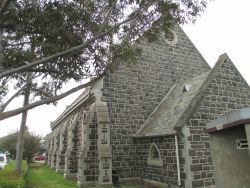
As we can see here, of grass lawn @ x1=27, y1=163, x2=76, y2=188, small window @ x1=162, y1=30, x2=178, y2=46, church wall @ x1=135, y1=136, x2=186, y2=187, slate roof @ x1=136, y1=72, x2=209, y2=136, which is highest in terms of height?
small window @ x1=162, y1=30, x2=178, y2=46

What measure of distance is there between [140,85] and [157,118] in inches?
112

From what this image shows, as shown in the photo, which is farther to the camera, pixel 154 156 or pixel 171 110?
pixel 171 110

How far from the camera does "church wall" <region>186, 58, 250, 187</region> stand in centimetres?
1278

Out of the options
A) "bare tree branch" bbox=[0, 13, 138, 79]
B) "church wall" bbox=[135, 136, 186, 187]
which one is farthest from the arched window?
"bare tree branch" bbox=[0, 13, 138, 79]

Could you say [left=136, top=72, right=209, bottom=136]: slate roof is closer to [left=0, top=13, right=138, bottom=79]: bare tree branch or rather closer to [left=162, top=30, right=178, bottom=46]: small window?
[left=162, top=30, right=178, bottom=46]: small window

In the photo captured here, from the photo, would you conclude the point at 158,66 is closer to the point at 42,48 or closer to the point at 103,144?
the point at 103,144

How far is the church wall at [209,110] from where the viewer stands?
1278 cm

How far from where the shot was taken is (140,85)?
18172 millimetres

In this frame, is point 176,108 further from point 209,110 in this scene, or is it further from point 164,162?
point 164,162

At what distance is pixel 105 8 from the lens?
10.8 m

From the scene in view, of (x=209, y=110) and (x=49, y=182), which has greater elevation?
(x=209, y=110)

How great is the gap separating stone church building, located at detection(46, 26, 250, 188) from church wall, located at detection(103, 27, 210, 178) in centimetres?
5

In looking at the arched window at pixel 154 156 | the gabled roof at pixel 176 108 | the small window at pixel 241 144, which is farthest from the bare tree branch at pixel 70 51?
the arched window at pixel 154 156

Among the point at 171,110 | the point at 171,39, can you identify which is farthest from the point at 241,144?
the point at 171,39
